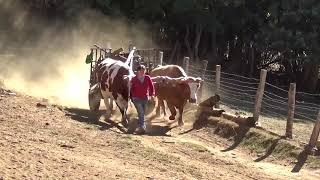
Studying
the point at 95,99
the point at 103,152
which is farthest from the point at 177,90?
the point at 103,152

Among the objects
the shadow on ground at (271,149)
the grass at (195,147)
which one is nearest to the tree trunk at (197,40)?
the shadow on ground at (271,149)

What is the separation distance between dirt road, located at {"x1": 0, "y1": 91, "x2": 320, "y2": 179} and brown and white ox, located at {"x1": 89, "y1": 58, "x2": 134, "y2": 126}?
0.63 m

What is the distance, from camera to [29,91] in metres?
19.2

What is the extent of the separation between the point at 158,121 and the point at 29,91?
5831 mm

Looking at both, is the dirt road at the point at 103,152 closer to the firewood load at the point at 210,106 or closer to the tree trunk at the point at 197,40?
the firewood load at the point at 210,106

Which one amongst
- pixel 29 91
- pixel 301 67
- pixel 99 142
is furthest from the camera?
pixel 301 67

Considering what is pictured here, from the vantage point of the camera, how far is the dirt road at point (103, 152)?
8.65 meters

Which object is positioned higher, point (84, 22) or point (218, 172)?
point (84, 22)

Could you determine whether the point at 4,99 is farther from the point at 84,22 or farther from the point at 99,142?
the point at 84,22

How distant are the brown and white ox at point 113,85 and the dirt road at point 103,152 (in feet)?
2.08

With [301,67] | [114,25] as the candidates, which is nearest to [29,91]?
[114,25]

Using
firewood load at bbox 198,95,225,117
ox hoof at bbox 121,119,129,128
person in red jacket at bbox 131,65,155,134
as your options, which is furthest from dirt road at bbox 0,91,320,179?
firewood load at bbox 198,95,225,117

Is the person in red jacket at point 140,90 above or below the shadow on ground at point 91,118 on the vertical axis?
above

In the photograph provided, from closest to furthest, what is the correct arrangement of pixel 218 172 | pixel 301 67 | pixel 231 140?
pixel 218 172 → pixel 231 140 → pixel 301 67
